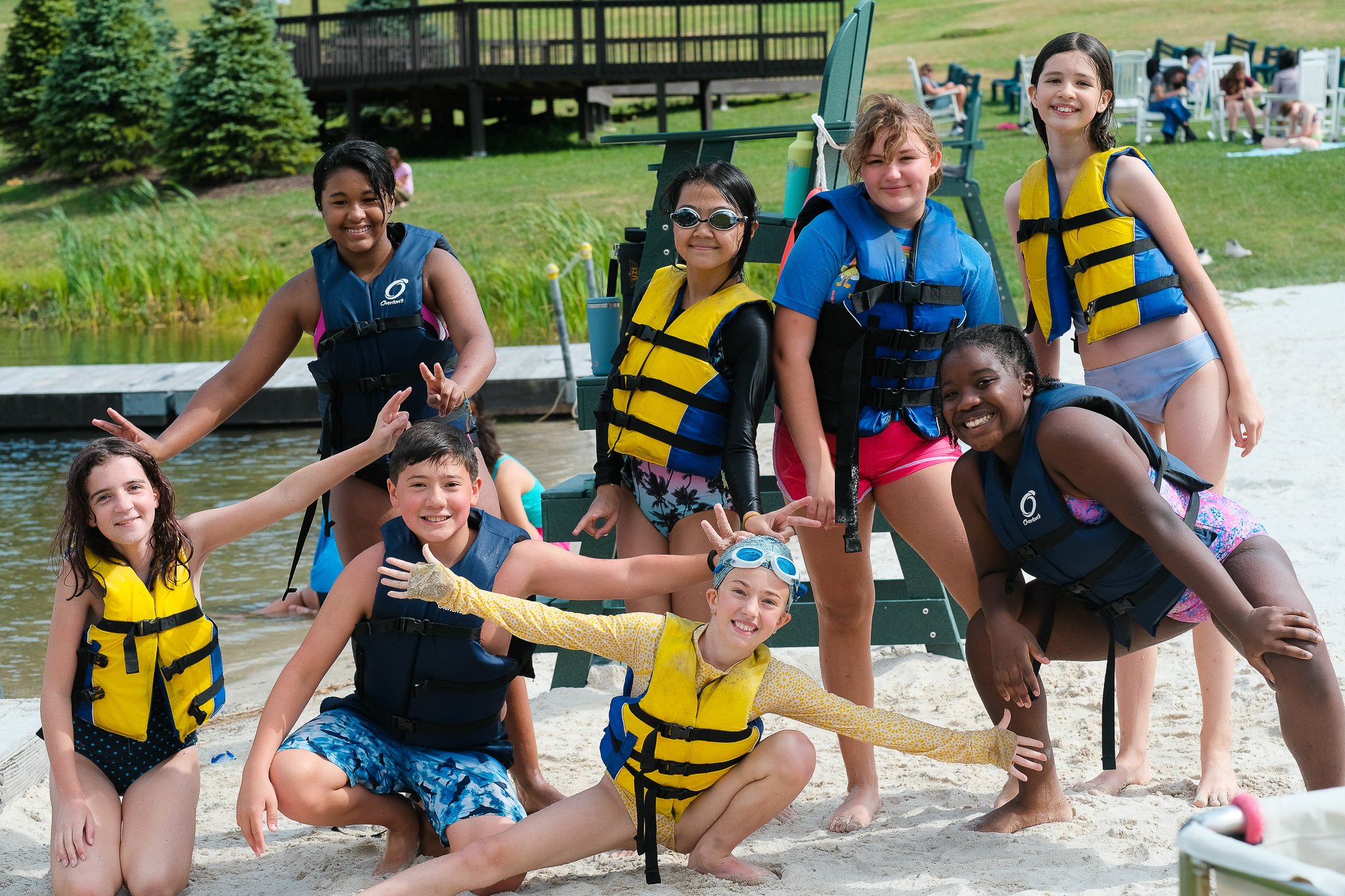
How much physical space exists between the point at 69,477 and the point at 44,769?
126cm

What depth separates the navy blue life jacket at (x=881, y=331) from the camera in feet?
11.7

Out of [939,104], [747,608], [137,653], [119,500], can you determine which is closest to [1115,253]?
[747,608]

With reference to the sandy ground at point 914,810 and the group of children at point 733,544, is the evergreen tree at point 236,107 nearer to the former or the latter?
the sandy ground at point 914,810

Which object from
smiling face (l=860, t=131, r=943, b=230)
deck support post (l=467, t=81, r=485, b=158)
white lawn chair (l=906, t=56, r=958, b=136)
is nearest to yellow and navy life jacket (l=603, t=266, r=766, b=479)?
smiling face (l=860, t=131, r=943, b=230)

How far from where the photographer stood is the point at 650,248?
176 inches

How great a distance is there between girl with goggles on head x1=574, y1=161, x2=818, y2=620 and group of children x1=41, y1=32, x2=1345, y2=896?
0.01 meters

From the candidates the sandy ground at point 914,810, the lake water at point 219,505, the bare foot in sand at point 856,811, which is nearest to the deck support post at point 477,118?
the lake water at point 219,505

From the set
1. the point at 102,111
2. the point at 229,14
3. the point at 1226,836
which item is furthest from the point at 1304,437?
the point at 102,111

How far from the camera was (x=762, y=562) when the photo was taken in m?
3.17

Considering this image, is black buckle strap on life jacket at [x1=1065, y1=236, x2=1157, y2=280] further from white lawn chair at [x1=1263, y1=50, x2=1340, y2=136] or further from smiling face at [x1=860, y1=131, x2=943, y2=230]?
white lawn chair at [x1=1263, y1=50, x2=1340, y2=136]

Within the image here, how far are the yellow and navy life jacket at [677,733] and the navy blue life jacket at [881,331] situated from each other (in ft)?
1.89

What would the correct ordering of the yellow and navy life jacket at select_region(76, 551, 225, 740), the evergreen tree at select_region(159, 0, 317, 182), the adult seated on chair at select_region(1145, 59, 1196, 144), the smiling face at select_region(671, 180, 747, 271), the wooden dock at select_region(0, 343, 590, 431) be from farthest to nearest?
the evergreen tree at select_region(159, 0, 317, 182), the adult seated on chair at select_region(1145, 59, 1196, 144), the wooden dock at select_region(0, 343, 590, 431), the smiling face at select_region(671, 180, 747, 271), the yellow and navy life jacket at select_region(76, 551, 225, 740)

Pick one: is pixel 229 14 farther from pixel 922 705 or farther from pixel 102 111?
pixel 922 705

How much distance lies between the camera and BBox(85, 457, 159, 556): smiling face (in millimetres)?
3465
